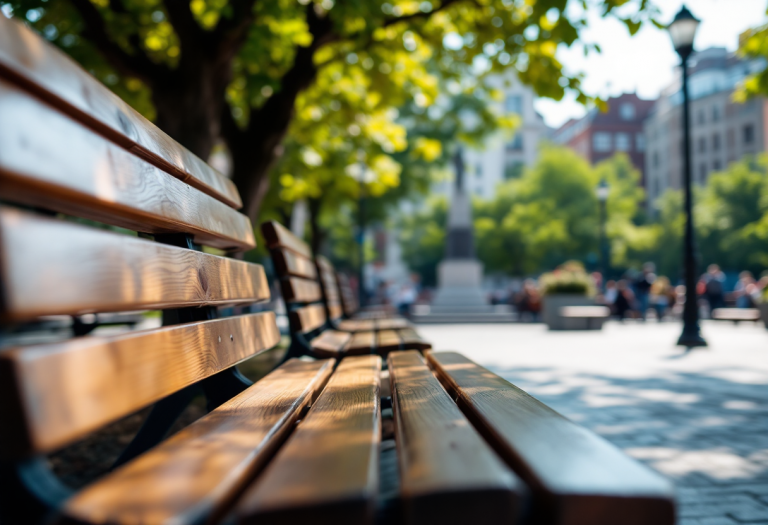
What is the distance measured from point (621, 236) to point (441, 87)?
1026 inches

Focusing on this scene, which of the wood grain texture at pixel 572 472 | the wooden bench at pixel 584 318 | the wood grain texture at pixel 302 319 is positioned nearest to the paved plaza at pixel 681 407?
the wood grain texture at pixel 572 472

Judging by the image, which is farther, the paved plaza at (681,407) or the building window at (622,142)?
the building window at (622,142)

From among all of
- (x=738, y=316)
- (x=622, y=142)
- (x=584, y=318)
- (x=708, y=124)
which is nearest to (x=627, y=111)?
(x=622, y=142)

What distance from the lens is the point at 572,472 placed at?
3.05ft

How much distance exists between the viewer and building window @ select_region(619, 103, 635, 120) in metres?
76.7

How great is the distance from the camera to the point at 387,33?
311 inches

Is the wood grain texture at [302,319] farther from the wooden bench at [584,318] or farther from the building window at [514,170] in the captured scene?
the building window at [514,170]

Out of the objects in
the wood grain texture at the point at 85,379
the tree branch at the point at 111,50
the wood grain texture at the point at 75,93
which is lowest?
the wood grain texture at the point at 85,379

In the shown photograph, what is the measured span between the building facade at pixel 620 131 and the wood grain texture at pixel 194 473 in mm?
79629

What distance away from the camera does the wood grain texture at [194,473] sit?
0.81 m

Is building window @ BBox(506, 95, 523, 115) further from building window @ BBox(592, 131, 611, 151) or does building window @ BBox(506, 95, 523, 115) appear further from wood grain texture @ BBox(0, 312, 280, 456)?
wood grain texture @ BBox(0, 312, 280, 456)

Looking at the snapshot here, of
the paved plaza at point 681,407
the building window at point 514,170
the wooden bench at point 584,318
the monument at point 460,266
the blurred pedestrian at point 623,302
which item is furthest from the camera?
the building window at point 514,170

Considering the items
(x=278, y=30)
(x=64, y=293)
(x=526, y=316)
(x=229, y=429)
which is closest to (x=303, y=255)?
(x=229, y=429)

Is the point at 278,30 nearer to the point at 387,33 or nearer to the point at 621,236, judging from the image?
the point at 387,33
